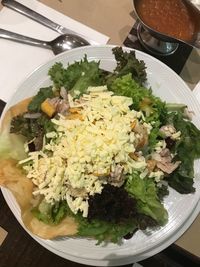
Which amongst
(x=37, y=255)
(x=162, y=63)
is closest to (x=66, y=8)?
(x=162, y=63)

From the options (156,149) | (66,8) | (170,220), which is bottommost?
(170,220)

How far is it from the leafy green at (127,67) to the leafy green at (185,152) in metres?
0.17

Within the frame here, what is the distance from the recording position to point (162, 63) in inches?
54.9

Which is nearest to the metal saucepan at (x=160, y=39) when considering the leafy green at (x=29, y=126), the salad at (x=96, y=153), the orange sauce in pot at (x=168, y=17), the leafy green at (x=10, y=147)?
the orange sauce in pot at (x=168, y=17)

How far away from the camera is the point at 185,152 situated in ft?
4.25

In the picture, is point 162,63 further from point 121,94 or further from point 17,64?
point 17,64

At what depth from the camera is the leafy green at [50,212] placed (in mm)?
1240

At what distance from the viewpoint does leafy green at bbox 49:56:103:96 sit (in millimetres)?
1331

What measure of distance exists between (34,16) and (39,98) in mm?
363

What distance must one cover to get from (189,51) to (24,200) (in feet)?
2.58

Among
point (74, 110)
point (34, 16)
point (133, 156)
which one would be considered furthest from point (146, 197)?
point (34, 16)

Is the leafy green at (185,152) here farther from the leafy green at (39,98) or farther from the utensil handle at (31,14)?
the utensil handle at (31,14)

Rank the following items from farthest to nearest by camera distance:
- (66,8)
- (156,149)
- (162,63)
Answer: (66,8) → (162,63) → (156,149)

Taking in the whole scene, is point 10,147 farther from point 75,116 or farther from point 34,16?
point 34,16
